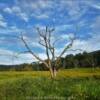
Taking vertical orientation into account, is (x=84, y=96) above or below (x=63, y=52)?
below

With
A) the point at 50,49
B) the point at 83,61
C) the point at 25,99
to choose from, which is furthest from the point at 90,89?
the point at 83,61

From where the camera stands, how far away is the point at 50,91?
13789 mm

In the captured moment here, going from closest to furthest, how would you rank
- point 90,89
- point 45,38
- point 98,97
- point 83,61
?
point 98,97 < point 90,89 < point 45,38 < point 83,61

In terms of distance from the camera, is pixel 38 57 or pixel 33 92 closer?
pixel 33 92

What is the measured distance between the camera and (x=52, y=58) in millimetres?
42906

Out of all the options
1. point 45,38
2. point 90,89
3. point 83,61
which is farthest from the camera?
point 83,61

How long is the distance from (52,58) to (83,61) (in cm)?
10103

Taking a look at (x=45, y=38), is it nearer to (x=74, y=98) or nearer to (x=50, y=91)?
(x=50, y=91)

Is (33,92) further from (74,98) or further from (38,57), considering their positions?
(38,57)

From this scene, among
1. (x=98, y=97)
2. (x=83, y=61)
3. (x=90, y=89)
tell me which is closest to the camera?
(x=98, y=97)

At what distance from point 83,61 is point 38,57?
101 meters

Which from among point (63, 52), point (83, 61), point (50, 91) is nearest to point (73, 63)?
point (83, 61)

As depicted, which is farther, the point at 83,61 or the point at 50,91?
the point at 83,61

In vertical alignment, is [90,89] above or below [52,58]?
below
